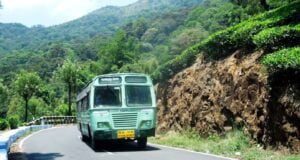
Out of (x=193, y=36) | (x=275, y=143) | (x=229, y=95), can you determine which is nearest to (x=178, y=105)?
(x=229, y=95)

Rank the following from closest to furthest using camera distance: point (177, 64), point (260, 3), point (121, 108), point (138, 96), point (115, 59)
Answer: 1. point (121, 108)
2. point (138, 96)
3. point (177, 64)
4. point (260, 3)
5. point (115, 59)

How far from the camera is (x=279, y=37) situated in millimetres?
16719

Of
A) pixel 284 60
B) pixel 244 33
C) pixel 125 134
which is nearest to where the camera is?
A: pixel 284 60

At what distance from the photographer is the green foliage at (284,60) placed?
561 inches

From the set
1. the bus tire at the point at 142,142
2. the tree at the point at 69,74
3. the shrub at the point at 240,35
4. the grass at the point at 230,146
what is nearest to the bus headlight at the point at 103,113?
the bus tire at the point at 142,142

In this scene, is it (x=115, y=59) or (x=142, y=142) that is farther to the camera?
(x=115, y=59)

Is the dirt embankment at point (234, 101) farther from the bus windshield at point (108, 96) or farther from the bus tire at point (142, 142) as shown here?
the bus windshield at point (108, 96)

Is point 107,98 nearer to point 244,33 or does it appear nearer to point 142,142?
point 142,142

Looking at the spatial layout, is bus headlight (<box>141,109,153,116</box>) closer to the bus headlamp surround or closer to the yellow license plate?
the yellow license plate

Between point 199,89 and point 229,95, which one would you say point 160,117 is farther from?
point 229,95

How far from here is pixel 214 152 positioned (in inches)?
652

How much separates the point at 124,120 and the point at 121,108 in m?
0.46

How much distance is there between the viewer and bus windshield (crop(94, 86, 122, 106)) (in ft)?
60.4

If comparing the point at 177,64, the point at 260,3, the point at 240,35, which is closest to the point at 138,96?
the point at 240,35
